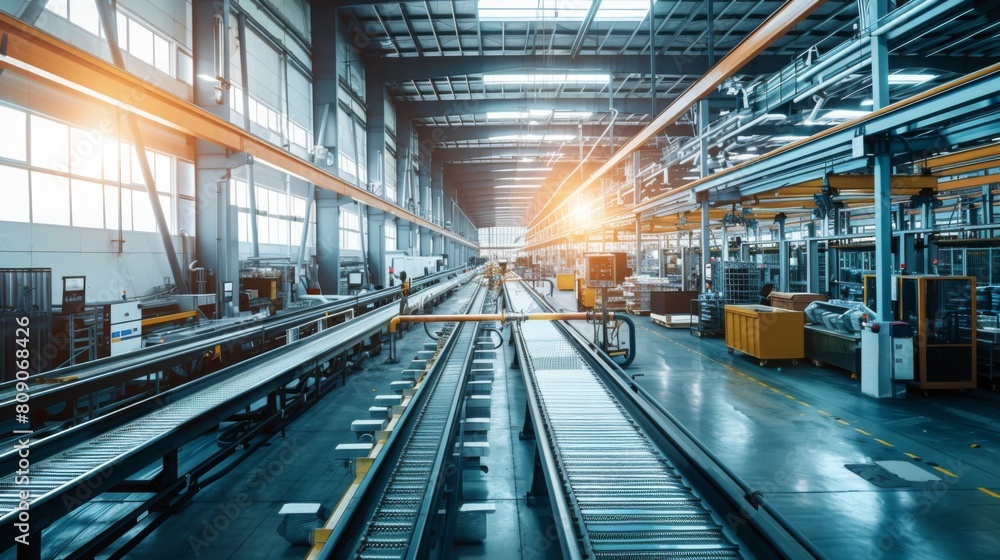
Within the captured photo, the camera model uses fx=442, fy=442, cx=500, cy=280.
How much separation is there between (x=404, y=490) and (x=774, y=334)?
6734 millimetres

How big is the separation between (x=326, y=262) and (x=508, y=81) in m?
9.31

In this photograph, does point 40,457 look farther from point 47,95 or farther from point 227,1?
point 227,1

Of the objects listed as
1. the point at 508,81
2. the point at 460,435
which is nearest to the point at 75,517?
the point at 460,435

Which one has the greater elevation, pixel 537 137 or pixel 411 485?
pixel 537 137

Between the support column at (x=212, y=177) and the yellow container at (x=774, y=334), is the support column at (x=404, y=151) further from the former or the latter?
the yellow container at (x=774, y=334)

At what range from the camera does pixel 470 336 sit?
8609 millimetres

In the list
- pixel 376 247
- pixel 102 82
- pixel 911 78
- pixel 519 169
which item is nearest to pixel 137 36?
pixel 102 82

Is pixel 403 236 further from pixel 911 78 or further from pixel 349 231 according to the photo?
pixel 911 78

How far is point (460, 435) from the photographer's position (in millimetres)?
4105

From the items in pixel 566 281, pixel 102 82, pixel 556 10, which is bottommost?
pixel 566 281

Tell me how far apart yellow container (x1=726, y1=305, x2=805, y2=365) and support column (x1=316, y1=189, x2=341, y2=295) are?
35.6 ft

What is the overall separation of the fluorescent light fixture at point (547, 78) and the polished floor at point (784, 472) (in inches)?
495

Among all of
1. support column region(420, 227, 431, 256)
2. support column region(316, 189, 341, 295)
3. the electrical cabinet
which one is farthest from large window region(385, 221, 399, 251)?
the electrical cabinet

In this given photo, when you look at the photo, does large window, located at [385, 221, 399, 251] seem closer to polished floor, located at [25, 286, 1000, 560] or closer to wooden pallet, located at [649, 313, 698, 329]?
wooden pallet, located at [649, 313, 698, 329]
